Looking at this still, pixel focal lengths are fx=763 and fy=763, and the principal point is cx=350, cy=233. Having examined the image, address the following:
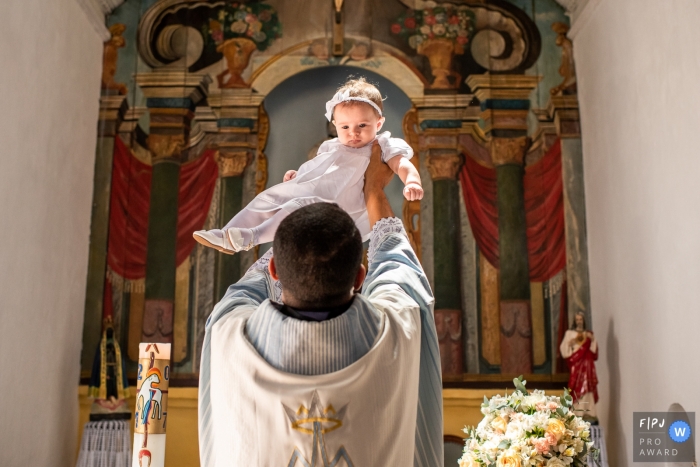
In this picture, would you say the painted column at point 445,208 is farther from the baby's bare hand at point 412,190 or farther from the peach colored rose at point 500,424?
the baby's bare hand at point 412,190

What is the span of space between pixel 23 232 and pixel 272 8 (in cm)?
399

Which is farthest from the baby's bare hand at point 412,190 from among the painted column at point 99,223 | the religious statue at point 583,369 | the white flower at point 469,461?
the painted column at point 99,223

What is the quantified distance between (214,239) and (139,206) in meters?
5.98

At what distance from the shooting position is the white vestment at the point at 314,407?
175 cm

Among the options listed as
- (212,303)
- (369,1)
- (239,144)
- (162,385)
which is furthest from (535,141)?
(162,385)

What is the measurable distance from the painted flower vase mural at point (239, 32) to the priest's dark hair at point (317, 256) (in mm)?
7335

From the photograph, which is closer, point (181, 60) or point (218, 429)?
point (218, 429)

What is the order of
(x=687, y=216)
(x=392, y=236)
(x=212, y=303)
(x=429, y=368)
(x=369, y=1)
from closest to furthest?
(x=429, y=368)
(x=392, y=236)
(x=687, y=216)
(x=212, y=303)
(x=369, y=1)

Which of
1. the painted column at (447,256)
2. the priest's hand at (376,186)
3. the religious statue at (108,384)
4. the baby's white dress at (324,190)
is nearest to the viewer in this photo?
the priest's hand at (376,186)

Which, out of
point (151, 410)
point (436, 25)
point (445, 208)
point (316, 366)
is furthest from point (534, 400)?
point (436, 25)

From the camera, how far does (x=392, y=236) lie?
7.22 ft

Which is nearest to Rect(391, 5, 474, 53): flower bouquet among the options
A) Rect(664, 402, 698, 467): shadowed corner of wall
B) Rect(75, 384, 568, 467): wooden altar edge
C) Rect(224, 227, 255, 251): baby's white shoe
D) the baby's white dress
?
Rect(75, 384, 568, 467): wooden altar edge

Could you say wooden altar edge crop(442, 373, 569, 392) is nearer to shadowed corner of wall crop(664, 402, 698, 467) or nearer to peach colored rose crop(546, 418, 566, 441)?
shadowed corner of wall crop(664, 402, 698, 467)

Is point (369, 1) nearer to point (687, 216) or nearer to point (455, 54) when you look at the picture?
point (455, 54)
